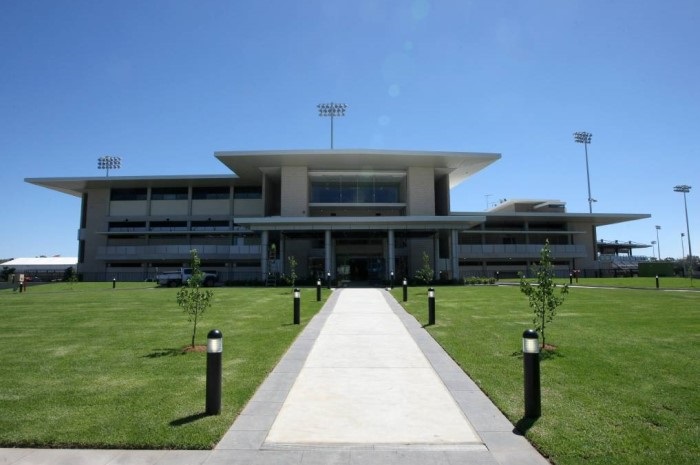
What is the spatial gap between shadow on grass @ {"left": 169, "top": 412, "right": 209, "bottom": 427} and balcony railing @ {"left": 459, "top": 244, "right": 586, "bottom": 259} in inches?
2132

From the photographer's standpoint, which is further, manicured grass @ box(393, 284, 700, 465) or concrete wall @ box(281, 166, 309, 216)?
concrete wall @ box(281, 166, 309, 216)

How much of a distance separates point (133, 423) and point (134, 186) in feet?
198

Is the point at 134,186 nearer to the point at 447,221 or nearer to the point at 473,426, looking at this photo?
the point at 447,221

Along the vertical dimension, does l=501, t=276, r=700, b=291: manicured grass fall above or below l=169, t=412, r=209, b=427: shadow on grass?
above

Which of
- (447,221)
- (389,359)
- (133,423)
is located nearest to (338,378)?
(389,359)

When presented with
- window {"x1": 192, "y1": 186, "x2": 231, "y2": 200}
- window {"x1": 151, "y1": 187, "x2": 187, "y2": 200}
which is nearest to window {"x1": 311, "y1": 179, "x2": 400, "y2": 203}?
window {"x1": 192, "y1": 186, "x2": 231, "y2": 200}

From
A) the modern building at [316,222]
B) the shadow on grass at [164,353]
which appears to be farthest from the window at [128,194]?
the shadow on grass at [164,353]

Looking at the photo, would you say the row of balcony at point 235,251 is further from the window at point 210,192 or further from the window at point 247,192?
the window at point 247,192

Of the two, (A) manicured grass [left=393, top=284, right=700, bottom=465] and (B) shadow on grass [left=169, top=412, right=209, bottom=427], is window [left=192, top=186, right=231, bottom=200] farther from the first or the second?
(B) shadow on grass [left=169, top=412, right=209, bottom=427]

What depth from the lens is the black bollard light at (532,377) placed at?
17.9 feet

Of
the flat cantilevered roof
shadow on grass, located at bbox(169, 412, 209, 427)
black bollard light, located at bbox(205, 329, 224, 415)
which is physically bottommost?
shadow on grass, located at bbox(169, 412, 209, 427)

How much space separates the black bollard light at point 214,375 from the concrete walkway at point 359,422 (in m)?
0.42

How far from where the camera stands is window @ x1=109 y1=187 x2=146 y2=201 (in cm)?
5941

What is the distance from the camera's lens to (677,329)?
1230 cm
